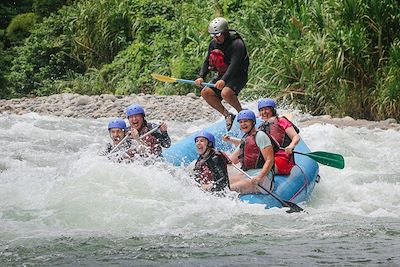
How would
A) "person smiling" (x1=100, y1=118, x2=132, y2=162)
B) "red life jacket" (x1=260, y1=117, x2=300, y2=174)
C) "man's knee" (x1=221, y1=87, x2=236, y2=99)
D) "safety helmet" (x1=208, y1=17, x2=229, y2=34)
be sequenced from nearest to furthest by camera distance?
"red life jacket" (x1=260, y1=117, x2=300, y2=174)
"person smiling" (x1=100, y1=118, x2=132, y2=162)
"safety helmet" (x1=208, y1=17, x2=229, y2=34)
"man's knee" (x1=221, y1=87, x2=236, y2=99)

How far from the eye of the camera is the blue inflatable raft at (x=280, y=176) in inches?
291

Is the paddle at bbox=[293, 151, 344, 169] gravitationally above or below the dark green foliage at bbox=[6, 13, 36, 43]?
below

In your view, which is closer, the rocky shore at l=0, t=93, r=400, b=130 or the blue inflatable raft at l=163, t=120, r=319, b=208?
the blue inflatable raft at l=163, t=120, r=319, b=208

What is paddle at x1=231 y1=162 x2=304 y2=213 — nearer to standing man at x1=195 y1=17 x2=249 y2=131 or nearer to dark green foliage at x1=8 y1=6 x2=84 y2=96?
standing man at x1=195 y1=17 x2=249 y2=131

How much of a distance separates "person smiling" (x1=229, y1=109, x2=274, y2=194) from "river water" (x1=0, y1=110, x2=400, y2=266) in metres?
0.21

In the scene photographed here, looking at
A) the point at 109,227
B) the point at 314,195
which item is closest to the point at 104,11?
the point at 314,195

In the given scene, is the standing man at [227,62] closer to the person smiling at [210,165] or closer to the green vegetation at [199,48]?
the person smiling at [210,165]

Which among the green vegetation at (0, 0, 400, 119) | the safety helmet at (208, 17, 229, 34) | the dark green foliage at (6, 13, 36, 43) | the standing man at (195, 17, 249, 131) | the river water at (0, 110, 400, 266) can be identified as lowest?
the river water at (0, 110, 400, 266)

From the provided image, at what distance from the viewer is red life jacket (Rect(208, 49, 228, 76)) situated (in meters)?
9.20

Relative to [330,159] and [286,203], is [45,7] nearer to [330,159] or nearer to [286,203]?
[330,159]

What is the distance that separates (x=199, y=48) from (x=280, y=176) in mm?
8640

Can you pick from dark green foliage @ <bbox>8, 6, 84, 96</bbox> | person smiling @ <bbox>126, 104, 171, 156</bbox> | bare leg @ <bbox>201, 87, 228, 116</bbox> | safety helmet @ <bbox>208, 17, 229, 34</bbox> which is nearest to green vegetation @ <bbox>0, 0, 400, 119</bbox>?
dark green foliage @ <bbox>8, 6, 84, 96</bbox>

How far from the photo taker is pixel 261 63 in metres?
Answer: 14.1

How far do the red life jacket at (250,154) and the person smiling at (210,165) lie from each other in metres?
0.33
